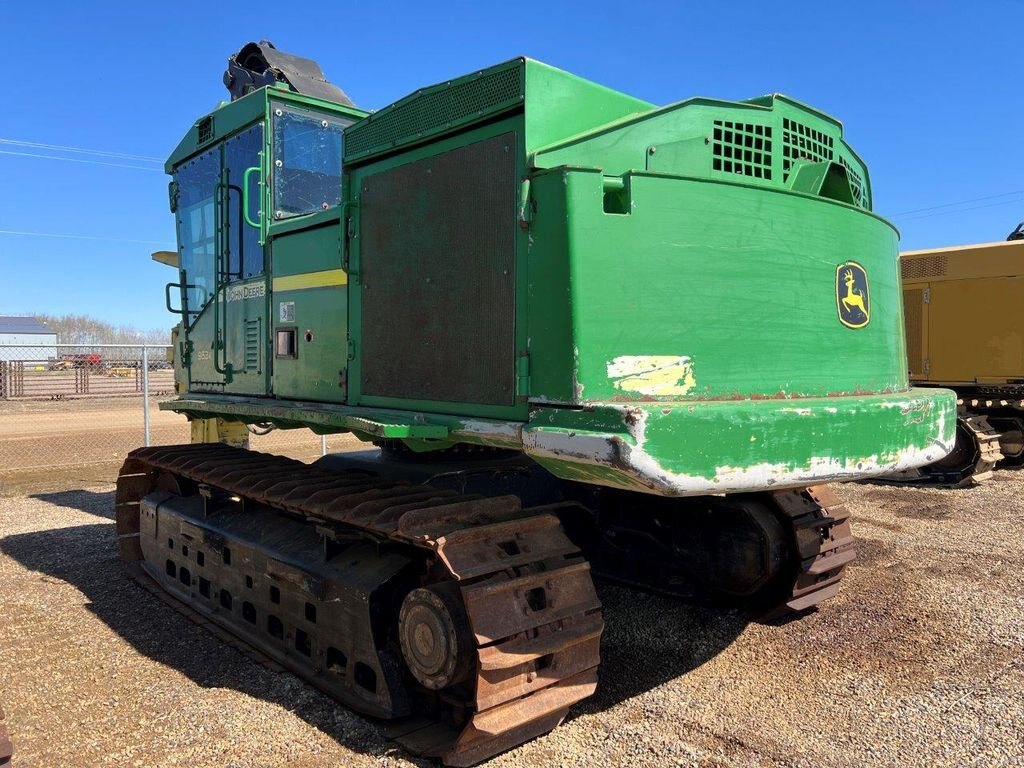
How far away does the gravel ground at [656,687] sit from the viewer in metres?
3.32

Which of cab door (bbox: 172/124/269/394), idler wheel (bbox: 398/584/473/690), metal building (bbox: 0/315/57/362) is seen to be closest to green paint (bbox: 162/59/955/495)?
idler wheel (bbox: 398/584/473/690)

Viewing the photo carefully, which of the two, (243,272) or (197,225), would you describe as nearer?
(243,272)

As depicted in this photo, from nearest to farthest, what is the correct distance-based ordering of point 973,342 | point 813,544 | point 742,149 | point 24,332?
point 742,149 < point 813,544 < point 973,342 < point 24,332

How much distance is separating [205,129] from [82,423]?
15.2 metres

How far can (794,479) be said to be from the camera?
9.55 ft

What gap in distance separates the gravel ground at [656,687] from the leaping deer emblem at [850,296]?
1.90m

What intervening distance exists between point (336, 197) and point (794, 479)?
3865 mm

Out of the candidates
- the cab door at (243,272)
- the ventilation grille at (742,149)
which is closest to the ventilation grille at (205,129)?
the cab door at (243,272)

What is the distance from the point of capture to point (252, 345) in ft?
17.8

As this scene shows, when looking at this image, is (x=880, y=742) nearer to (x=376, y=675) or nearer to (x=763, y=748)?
(x=763, y=748)

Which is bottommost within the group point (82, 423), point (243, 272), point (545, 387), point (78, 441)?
point (78, 441)

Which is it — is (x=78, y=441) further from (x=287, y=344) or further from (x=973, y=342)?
(x=973, y=342)

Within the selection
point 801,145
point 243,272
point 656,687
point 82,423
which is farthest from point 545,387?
point 82,423

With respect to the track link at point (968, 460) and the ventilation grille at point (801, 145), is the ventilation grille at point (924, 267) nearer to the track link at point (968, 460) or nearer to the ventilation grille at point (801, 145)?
the track link at point (968, 460)
